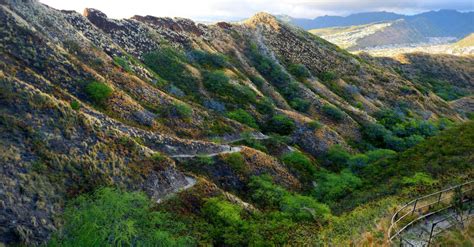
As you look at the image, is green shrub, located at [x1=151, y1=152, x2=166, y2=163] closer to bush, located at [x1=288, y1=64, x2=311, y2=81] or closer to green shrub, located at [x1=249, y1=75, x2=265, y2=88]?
green shrub, located at [x1=249, y1=75, x2=265, y2=88]

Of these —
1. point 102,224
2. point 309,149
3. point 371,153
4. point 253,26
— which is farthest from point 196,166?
point 253,26

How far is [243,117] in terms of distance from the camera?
2911 inches

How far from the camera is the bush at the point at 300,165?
199 ft

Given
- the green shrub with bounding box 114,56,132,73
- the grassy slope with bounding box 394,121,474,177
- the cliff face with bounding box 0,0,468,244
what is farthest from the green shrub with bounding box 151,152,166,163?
the grassy slope with bounding box 394,121,474,177

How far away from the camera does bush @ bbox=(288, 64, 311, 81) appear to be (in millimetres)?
105537

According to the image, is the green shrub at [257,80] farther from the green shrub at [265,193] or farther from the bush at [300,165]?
the green shrub at [265,193]

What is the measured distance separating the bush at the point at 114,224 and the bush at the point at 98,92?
18.9 meters

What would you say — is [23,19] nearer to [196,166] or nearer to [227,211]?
[196,166]

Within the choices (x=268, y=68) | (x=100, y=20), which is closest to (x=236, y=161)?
(x=100, y=20)

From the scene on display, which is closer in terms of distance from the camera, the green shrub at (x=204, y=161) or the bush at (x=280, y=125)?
the green shrub at (x=204, y=161)

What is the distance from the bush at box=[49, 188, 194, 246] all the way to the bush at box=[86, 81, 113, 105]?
18.9 metres

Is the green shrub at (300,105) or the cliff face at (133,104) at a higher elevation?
the cliff face at (133,104)

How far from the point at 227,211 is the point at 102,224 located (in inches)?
524

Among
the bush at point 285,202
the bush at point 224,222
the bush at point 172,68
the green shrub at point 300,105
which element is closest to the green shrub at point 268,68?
the green shrub at point 300,105
